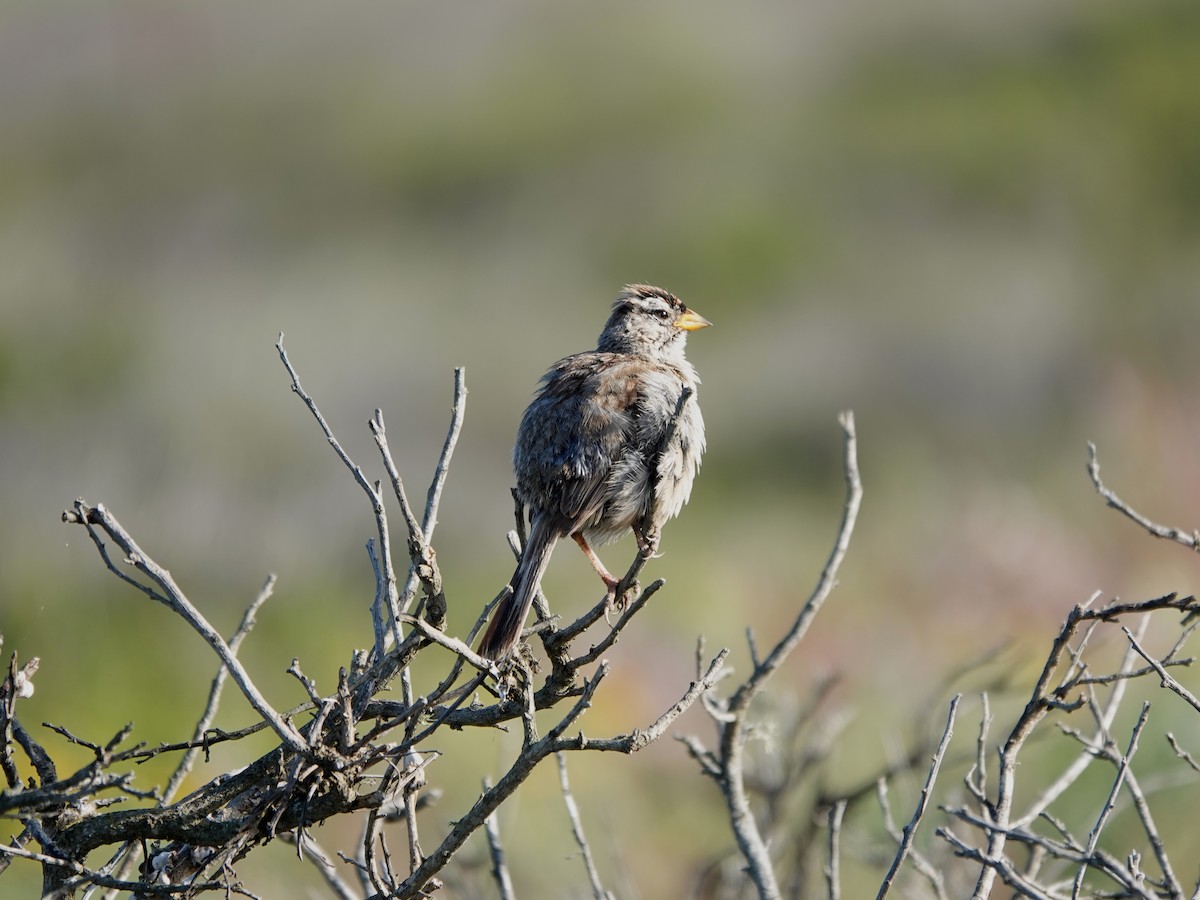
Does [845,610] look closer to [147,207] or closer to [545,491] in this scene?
[545,491]

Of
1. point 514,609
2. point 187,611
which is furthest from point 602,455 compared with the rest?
point 187,611

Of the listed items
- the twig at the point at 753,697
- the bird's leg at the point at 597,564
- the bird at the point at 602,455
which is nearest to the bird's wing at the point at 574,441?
the bird at the point at 602,455

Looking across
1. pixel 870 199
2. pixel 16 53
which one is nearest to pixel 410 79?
pixel 16 53

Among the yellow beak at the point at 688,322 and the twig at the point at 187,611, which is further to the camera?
the yellow beak at the point at 688,322

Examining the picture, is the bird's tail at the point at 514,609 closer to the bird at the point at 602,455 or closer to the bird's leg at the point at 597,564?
the bird's leg at the point at 597,564

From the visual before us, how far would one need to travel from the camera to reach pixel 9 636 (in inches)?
Answer: 271

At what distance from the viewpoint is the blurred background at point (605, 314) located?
8758 mm

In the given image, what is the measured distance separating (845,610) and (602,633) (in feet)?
11.6

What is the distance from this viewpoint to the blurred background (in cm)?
876

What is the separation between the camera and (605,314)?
20.8 m

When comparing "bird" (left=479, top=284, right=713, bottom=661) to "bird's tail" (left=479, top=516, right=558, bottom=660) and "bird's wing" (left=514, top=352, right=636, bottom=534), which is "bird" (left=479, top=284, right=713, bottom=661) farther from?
"bird's tail" (left=479, top=516, right=558, bottom=660)

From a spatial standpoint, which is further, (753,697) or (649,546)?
(649,546)

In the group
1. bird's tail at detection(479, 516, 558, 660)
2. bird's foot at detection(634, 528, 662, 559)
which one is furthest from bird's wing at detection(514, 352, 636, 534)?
bird's tail at detection(479, 516, 558, 660)

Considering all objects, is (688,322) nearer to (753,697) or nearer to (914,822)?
(753,697)
